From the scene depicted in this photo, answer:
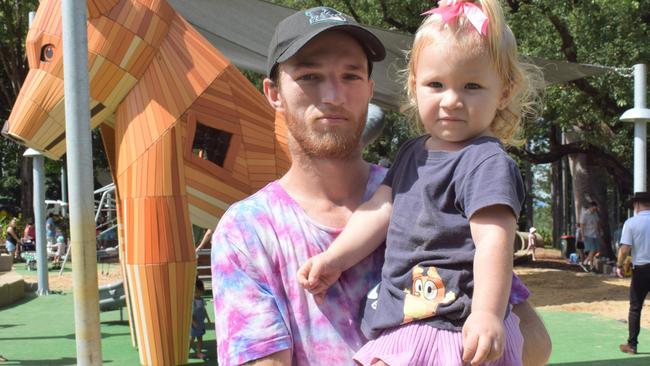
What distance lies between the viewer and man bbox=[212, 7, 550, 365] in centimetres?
165

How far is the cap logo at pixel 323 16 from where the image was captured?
1792mm

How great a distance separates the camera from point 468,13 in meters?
1.77

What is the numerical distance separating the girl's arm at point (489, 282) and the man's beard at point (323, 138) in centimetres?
39

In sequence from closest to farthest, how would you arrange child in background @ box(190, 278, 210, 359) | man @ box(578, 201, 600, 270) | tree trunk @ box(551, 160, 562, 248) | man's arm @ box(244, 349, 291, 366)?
man's arm @ box(244, 349, 291, 366)
child in background @ box(190, 278, 210, 359)
man @ box(578, 201, 600, 270)
tree trunk @ box(551, 160, 562, 248)

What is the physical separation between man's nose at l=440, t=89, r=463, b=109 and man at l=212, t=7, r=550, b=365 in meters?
0.22

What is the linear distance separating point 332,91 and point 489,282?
0.59 m

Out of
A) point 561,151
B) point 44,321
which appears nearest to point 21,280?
point 44,321

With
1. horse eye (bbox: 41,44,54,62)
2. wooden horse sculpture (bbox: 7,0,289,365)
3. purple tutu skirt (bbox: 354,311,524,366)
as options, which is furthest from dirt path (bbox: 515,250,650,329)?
purple tutu skirt (bbox: 354,311,524,366)

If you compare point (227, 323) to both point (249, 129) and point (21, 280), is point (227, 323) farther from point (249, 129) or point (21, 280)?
point (21, 280)

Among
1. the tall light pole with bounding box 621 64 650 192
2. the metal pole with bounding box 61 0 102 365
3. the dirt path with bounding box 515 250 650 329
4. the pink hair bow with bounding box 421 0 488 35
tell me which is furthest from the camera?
the dirt path with bounding box 515 250 650 329

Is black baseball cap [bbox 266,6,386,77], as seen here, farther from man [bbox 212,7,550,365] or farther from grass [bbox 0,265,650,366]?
grass [bbox 0,265,650,366]

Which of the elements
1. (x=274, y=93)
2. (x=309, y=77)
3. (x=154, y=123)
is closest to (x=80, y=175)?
(x=154, y=123)

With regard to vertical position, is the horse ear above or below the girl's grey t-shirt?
above

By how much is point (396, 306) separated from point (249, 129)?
4.34m
